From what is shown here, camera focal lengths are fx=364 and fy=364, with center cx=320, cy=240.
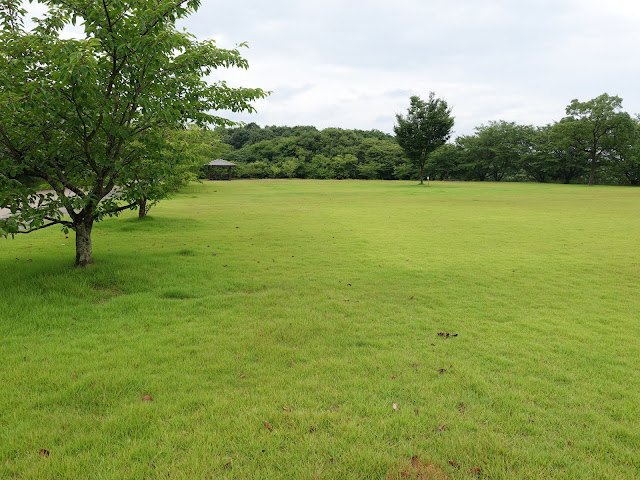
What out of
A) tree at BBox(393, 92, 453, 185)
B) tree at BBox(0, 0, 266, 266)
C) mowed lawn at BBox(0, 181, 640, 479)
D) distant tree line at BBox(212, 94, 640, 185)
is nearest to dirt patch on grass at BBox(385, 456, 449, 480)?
mowed lawn at BBox(0, 181, 640, 479)

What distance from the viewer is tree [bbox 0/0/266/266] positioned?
17.8 ft

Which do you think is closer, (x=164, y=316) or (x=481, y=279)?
(x=164, y=316)

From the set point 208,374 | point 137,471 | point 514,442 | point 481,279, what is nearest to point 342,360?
point 208,374

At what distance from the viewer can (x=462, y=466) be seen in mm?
2791

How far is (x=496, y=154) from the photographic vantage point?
60.9 metres

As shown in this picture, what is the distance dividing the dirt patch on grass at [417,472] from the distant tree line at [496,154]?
4867 centimetres

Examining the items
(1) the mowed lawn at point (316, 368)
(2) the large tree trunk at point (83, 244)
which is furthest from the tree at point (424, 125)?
(2) the large tree trunk at point (83, 244)

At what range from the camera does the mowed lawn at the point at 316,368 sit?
2.87 meters

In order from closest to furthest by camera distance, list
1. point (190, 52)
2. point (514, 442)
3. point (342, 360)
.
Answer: point (514, 442) < point (342, 360) < point (190, 52)

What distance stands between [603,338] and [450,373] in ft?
8.65

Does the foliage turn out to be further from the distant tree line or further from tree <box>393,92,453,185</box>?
tree <box>393,92,453,185</box>

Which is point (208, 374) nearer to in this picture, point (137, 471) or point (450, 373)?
point (137, 471)

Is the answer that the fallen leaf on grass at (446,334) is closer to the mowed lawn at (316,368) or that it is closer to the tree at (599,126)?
the mowed lawn at (316,368)

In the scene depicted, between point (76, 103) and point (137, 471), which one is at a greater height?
point (76, 103)
